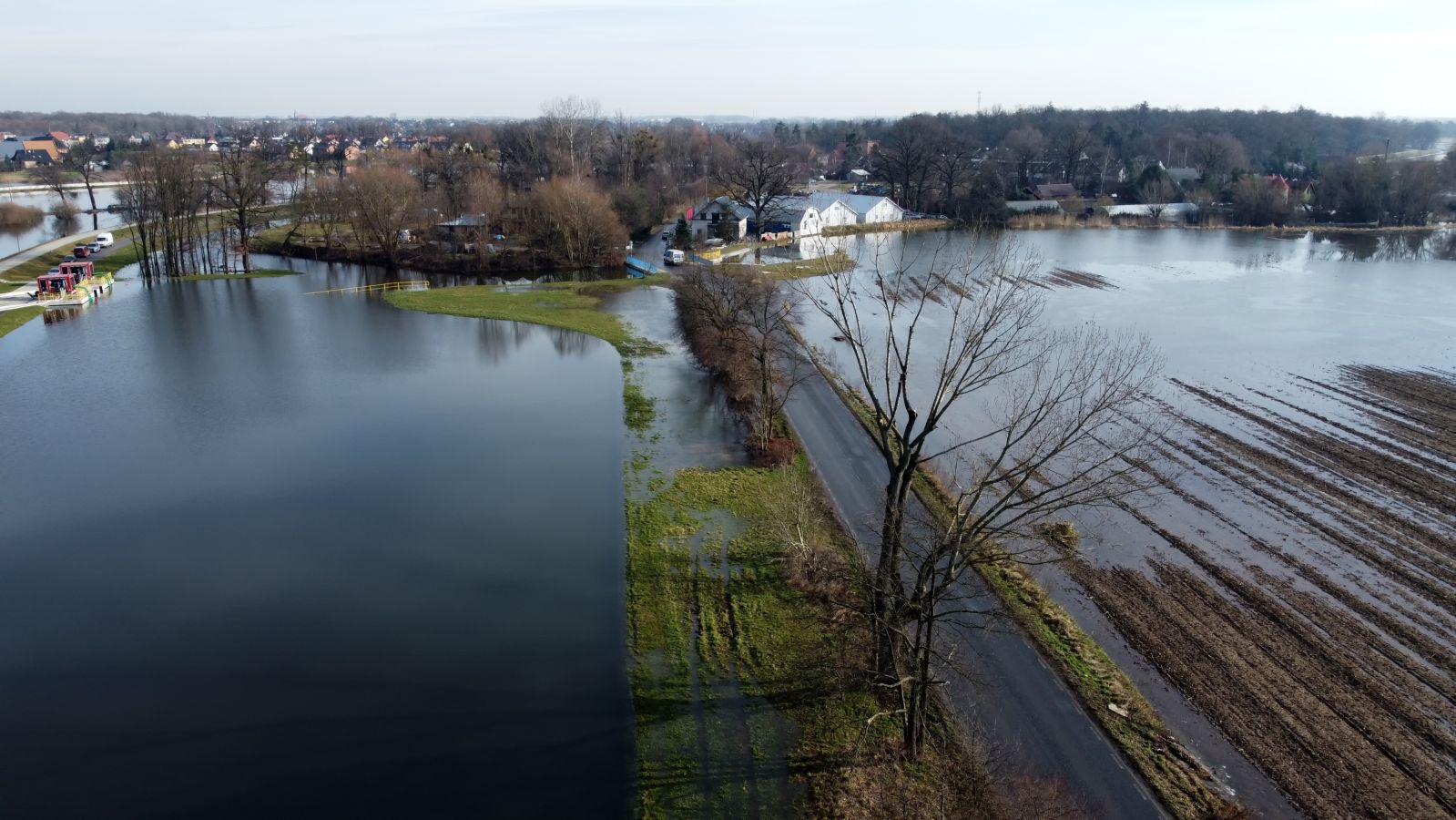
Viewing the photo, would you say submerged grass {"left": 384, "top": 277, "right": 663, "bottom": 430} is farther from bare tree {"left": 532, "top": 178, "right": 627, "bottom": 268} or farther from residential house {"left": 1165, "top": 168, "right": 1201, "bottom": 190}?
residential house {"left": 1165, "top": 168, "right": 1201, "bottom": 190}

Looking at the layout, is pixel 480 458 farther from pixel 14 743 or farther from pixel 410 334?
pixel 410 334

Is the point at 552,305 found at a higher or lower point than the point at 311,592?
higher

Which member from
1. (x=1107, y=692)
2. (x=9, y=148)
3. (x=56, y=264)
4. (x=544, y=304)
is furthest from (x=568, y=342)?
(x=9, y=148)

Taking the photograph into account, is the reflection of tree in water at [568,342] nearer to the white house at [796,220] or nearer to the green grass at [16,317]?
the green grass at [16,317]

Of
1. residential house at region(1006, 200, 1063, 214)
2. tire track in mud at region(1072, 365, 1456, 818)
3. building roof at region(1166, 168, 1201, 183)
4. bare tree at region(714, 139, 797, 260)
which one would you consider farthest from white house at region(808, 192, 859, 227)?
tire track in mud at region(1072, 365, 1456, 818)

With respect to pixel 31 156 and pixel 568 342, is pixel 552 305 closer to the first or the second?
pixel 568 342

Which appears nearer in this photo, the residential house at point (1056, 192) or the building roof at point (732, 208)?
the building roof at point (732, 208)

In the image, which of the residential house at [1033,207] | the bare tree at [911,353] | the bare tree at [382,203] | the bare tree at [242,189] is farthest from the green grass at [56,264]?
the residential house at [1033,207]
